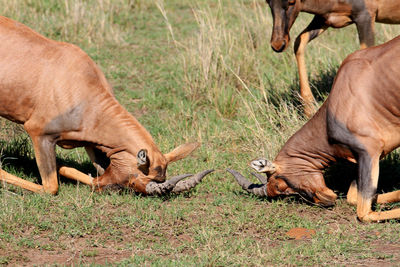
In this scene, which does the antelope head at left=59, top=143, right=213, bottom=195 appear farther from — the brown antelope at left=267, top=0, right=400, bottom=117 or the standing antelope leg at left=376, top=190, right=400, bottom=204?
the brown antelope at left=267, top=0, right=400, bottom=117

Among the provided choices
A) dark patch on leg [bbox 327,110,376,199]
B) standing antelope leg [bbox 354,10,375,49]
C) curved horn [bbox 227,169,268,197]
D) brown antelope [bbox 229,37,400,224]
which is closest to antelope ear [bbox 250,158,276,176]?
brown antelope [bbox 229,37,400,224]

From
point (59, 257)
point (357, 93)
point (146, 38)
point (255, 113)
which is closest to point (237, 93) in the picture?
point (255, 113)

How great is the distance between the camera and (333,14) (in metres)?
9.30

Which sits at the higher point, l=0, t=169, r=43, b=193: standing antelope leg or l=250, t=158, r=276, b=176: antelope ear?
l=250, t=158, r=276, b=176: antelope ear

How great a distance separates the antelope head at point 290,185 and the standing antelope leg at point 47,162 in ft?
6.90

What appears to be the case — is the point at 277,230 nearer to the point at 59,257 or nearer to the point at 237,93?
Answer: the point at 59,257

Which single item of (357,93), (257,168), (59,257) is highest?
(357,93)

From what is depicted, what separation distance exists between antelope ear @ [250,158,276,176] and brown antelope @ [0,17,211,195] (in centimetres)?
63

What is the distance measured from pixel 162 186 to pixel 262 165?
3.51 feet

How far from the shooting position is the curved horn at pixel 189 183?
24.0 ft

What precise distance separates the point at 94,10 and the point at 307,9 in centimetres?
519

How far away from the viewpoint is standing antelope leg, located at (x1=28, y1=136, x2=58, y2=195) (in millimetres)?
7586

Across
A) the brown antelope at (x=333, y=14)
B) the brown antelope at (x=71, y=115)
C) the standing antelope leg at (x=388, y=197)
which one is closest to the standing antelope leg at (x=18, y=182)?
the brown antelope at (x=71, y=115)

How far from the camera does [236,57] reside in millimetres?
11148
